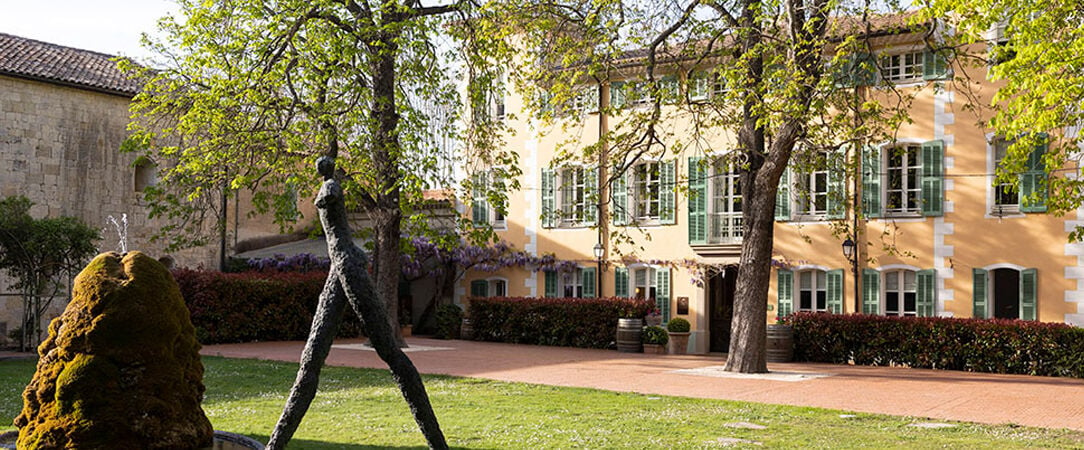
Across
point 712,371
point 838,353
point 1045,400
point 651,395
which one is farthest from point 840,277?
point 651,395

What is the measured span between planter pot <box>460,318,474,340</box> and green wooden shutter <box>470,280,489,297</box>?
1.60m

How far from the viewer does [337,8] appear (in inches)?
761

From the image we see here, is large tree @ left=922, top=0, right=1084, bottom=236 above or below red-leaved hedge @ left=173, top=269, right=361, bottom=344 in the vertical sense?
above

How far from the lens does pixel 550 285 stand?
2655 cm

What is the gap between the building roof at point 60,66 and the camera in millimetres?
23484

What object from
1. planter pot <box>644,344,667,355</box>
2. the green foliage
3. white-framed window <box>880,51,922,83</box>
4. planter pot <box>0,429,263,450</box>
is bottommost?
planter pot <box>644,344,667,355</box>

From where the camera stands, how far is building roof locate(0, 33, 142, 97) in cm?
2348

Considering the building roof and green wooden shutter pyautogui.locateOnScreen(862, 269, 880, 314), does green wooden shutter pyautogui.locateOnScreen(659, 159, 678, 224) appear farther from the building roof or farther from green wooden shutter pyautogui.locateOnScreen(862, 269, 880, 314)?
the building roof

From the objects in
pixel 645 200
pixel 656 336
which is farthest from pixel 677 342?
pixel 645 200

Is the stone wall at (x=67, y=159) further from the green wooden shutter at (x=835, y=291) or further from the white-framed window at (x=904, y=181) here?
the white-framed window at (x=904, y=181)

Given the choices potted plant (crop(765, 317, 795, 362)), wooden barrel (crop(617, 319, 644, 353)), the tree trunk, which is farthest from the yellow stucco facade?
the tree trunk

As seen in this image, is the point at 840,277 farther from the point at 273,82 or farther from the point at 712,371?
the point at 273,82

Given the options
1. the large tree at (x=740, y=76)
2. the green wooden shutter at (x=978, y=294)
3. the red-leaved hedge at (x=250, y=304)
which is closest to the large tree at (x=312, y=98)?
the large tree at (x=740, y=76)

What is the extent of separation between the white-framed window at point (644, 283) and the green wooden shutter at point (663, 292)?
0.60 feet
